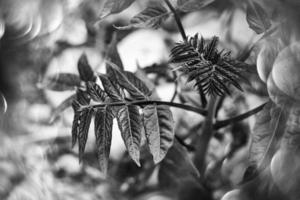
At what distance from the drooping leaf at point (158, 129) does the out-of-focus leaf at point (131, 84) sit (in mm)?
11

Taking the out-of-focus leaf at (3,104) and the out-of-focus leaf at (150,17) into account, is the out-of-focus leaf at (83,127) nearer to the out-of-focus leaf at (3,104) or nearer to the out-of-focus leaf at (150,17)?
the out-of-focus leaf at (150,17)

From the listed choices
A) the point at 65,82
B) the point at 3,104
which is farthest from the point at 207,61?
the point at 3,104

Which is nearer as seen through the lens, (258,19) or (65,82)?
(258,19)

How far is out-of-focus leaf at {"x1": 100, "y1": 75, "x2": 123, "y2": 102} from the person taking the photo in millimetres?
216

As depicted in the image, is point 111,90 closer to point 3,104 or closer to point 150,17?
point 150,17

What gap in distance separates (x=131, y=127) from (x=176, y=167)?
0.30 ft

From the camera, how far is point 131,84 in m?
0.22

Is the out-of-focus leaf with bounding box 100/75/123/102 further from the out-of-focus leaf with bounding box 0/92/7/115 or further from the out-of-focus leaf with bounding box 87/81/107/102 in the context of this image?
the out-of-focus leaf with bounding box 0/92/7/115

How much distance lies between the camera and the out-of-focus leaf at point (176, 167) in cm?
26

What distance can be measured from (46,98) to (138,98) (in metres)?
0.23

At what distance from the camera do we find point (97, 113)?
0.70 ft

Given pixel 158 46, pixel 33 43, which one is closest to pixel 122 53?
pixel 158 46

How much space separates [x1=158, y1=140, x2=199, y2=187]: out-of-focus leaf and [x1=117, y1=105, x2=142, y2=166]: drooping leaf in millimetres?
63

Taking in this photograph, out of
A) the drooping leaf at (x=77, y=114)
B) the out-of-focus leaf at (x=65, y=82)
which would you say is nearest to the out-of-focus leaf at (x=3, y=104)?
the out-of-focus leaf at (x=65, y=82)
